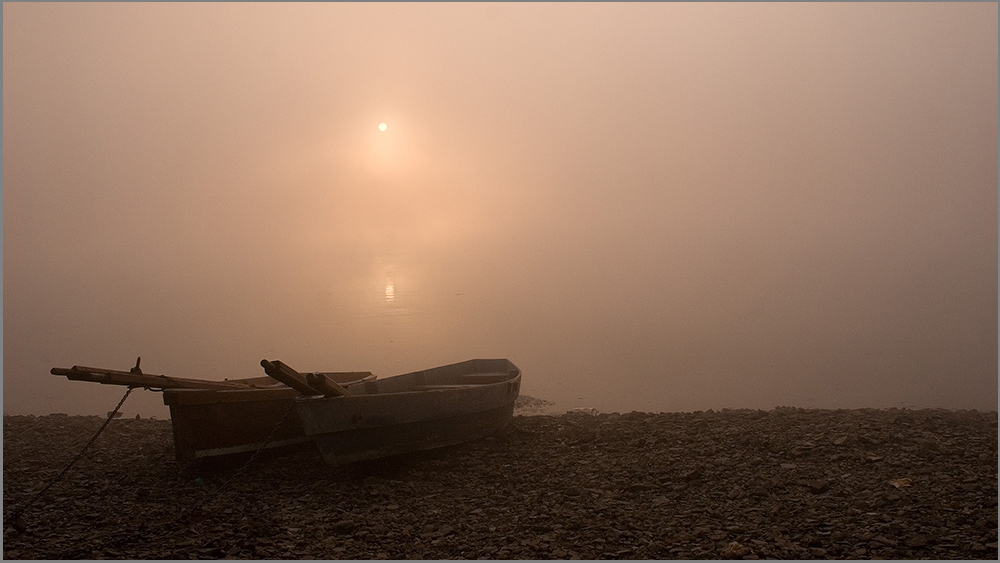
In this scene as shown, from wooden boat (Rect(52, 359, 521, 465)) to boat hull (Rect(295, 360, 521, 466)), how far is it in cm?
2

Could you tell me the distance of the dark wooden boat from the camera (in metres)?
10.8

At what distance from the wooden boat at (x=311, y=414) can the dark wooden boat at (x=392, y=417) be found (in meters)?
0.02

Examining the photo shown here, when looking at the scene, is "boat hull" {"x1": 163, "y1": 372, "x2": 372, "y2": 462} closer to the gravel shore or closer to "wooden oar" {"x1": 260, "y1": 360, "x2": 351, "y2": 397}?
the gravel shore

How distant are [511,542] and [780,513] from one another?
4.24 metres

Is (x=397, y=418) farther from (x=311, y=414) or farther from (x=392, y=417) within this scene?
(x=311, y=414)

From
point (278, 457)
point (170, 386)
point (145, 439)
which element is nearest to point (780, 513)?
point (278, 457)

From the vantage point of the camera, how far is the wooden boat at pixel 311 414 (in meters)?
10.7

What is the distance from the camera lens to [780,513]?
9.24 meters

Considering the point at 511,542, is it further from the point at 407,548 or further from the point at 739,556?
the point at 739,556

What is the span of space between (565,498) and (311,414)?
4749mm

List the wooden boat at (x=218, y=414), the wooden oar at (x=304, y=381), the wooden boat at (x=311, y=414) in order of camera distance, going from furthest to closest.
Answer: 1. the wooden boat at (x=218, y=414)
2. the wooden boat at (x=311, y=414)
3. the wooden oar at (x=304, y=381)

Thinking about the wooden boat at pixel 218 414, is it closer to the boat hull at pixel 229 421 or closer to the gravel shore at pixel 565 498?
the boat hull at pixel 229 421

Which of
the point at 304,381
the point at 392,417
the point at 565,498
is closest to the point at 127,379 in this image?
the point at 304,381

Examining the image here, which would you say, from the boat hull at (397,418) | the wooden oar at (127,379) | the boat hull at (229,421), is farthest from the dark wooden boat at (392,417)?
the wooden oar at (127,379)
